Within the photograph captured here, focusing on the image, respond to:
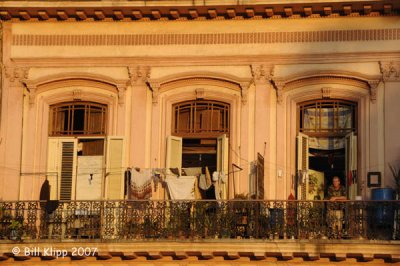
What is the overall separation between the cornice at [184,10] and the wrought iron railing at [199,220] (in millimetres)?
4353

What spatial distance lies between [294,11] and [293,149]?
10.0ft

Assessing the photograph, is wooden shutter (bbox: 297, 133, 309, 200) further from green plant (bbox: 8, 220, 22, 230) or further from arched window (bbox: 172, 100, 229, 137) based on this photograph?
green plant (bbox: 8, 220, 22, 230)

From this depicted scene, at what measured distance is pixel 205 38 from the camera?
2653 cm

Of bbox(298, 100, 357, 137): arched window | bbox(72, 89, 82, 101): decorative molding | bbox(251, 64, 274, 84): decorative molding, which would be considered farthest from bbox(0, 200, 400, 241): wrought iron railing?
bbox(251, 64, 274, 84): decorative molding

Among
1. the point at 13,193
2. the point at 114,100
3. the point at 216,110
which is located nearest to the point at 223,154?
the point at 216,110

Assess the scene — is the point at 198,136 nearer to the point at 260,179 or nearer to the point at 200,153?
the point at 200,153

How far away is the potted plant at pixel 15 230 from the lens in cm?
2486

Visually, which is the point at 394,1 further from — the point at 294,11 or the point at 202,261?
the point at 202,261

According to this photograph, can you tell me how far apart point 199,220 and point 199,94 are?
10.7ft

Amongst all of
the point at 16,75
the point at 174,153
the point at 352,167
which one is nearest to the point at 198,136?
the point at 174,153

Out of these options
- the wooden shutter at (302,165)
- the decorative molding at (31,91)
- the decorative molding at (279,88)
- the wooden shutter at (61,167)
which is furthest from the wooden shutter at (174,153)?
the decorative molding at (31,91)

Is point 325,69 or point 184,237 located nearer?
point 184,237

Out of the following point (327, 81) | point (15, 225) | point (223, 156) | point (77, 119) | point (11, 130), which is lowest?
point (15, 225)

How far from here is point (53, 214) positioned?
82.5 ft
